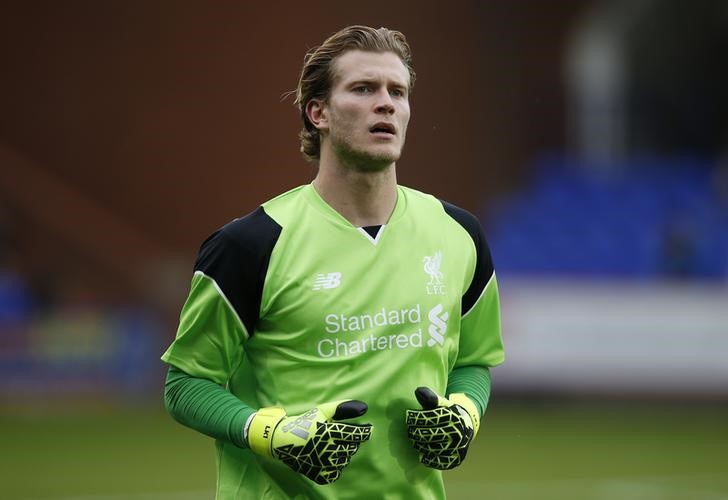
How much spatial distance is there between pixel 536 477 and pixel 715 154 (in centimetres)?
1169

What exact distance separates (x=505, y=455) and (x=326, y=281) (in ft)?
28.9

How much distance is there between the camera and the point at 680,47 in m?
22.1

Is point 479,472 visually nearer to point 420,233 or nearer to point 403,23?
point 420,233

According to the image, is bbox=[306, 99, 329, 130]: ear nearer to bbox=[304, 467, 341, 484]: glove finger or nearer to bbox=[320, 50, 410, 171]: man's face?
bbox=[320, 50, 410, 171]: man's face

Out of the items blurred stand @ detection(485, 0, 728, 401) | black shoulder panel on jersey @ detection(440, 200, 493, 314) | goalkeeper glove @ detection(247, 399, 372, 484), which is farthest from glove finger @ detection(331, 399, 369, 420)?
blurred stand @ detection(485, 0, 728, 401)

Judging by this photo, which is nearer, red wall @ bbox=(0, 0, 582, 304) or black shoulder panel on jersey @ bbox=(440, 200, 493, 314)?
black shoulder panel on jersey @ bbox=(440, 200, 493, 314)

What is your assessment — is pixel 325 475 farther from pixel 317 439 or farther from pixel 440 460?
pixel 440 460

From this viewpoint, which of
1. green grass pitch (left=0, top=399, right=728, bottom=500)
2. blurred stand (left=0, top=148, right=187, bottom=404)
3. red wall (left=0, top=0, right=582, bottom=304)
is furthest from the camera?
red wall (left=0, top=0, right=582, bottom=304)

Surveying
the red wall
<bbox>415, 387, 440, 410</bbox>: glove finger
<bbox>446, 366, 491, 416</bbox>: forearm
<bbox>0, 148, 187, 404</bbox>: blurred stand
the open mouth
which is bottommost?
<bbox>415, 387, 440, 410</bbox>: glove finger

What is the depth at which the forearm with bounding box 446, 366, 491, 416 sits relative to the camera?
4.29 metres

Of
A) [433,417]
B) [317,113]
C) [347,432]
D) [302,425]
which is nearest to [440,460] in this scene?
[433,417]

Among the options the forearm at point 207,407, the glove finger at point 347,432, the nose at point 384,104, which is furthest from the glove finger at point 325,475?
the nose at point 384,104

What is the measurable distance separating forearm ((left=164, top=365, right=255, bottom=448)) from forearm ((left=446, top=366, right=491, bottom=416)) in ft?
2.52

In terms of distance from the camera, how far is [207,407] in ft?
13.0
